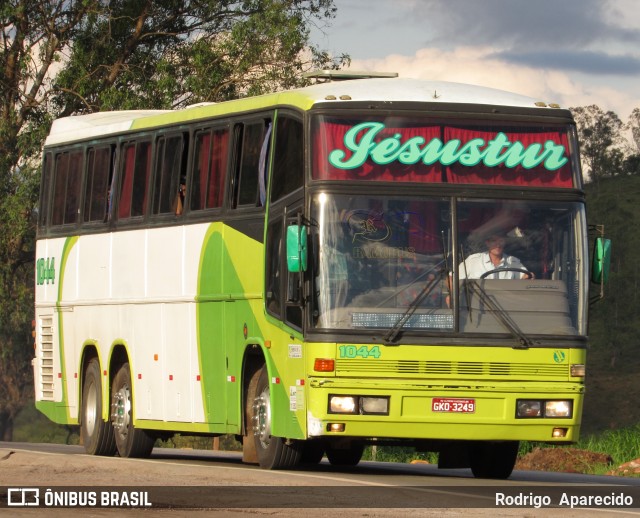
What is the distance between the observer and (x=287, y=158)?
52.1 feet

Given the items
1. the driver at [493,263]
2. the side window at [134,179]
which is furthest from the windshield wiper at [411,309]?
the side window at [134,179]

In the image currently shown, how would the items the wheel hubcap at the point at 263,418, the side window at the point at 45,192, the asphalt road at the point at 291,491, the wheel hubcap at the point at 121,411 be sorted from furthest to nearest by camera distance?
the side window at the point at 45,192 < the wheel hubcap at the point at 121,411 < the wheel hubcap at the point at 263,418 < the asphalt road at the point at 291,491

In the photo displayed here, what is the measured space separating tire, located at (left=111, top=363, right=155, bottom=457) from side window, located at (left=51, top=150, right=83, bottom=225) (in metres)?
2.53

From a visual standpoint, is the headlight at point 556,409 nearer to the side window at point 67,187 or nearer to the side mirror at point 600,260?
the side mirror at point 600,260

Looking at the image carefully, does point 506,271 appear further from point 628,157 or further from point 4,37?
point 628,157

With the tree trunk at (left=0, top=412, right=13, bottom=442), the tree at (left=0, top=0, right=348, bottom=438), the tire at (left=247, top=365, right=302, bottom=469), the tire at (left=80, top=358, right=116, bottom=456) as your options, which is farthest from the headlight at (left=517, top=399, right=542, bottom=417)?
the tree trunk at (left=0, top=412, right=13, bottom=442)

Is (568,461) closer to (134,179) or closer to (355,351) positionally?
(134,179)

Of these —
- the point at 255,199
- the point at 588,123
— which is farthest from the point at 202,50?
the point at 588,123

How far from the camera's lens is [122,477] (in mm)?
15164

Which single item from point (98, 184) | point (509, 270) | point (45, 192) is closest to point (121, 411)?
point (98, 184)

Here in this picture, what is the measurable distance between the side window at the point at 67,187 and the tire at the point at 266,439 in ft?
19.2

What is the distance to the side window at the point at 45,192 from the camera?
22734mm

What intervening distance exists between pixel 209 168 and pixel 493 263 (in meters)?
4.16

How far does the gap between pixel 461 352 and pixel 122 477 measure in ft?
11.0
